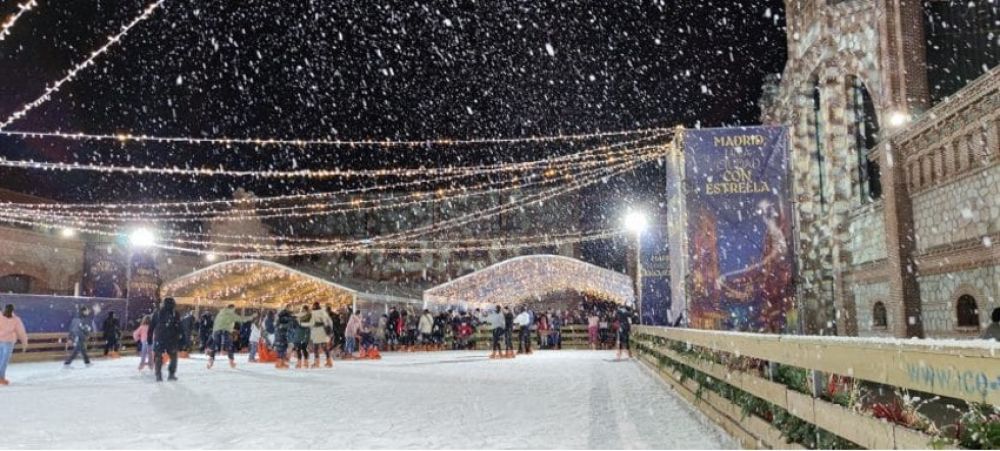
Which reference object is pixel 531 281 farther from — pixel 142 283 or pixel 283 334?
pixel 283 334

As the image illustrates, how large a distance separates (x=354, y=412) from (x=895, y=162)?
15635 mm

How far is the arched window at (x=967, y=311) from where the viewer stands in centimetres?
1480

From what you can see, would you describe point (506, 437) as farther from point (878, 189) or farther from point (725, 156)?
point (878, 189)

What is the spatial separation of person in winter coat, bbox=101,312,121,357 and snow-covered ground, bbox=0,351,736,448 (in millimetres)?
7924

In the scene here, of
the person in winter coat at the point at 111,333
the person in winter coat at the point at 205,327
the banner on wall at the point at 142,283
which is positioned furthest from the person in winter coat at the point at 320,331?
the banner on wall at the point at 142,283

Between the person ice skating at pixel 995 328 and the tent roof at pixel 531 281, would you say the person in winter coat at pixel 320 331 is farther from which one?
Answer: the person ice skating at pixel 995 328

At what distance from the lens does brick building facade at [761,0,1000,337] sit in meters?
14.4

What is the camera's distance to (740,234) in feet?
41.8

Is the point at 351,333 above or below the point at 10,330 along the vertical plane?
below

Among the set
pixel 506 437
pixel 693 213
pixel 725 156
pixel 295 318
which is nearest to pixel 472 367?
pixel 295 318

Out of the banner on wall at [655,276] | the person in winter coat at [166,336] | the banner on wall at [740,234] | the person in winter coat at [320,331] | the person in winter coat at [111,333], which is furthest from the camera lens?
the person in winter coat at [111,333]

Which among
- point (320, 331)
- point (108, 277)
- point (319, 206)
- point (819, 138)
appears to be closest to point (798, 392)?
point (320, 331)

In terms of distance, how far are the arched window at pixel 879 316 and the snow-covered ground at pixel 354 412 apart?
957 cm

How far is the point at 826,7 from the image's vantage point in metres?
23.0
